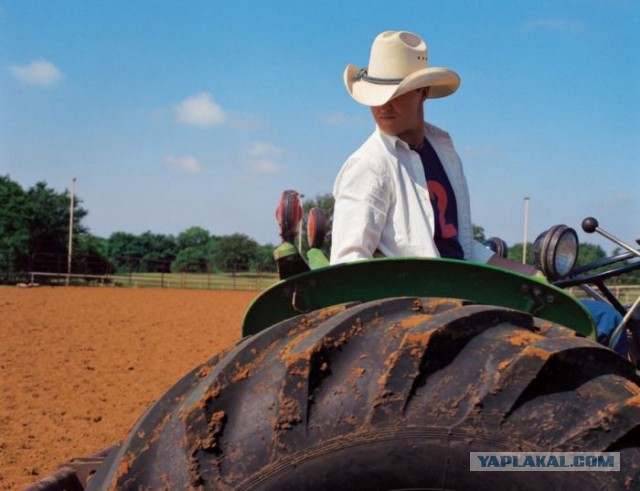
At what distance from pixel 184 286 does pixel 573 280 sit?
3966 centimetres

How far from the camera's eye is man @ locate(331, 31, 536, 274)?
2.03 metres

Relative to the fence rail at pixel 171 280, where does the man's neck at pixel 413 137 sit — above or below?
above

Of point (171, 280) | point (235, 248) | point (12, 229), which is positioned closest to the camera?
point (171, 280)

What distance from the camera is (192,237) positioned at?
94.6m

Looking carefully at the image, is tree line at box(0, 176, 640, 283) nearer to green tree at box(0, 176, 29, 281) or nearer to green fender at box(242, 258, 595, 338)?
green tree at box(0, 176, 29, 281)

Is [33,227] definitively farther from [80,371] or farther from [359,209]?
[359,209]

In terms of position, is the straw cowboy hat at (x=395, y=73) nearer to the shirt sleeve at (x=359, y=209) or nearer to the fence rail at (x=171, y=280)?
the shirt sleeve at (x=359, y=209)

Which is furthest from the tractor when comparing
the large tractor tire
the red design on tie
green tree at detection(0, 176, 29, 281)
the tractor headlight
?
→ green tree at detection(0, 176, 29, 281)

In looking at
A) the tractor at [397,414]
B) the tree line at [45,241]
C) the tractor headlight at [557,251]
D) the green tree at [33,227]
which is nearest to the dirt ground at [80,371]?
the tractor headlight at [557,251]

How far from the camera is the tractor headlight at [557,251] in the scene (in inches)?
84.7

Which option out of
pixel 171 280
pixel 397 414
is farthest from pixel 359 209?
pixel 171 280

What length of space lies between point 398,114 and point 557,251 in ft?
2.37

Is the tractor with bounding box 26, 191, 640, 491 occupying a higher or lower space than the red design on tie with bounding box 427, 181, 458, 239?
lower

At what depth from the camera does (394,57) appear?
233 cm
